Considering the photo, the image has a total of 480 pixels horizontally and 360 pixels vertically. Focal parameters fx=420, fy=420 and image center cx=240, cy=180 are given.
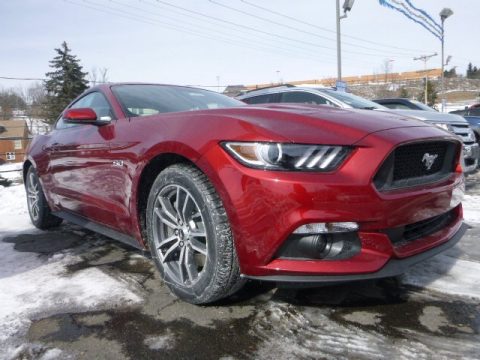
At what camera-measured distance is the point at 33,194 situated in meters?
4.69

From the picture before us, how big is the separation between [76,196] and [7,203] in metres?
3.35

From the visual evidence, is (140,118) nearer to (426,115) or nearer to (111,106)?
(111,106)

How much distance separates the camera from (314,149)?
1.98m

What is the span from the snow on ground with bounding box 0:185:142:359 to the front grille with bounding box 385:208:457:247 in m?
1.52

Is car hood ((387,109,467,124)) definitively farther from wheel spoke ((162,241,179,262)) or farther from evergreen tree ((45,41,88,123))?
evergreen tree ((45,41,88,123))

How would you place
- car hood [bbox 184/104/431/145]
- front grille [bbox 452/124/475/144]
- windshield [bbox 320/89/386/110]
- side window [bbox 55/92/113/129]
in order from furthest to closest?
front grille [bbox 452/124/475/144], windshield [bbox 320/89/386/110], side window [bbox 55/92/113/129], car hood [bbox 184/104/431/145]

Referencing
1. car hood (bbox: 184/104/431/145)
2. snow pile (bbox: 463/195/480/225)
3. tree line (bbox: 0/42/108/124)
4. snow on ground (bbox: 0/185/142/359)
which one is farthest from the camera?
tree line (bbox: 0/42/108/124)

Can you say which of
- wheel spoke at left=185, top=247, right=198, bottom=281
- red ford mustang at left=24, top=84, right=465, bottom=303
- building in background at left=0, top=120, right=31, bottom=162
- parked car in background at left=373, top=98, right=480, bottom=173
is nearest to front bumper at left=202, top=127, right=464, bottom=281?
red ford mustang at left=24, top=84, right=465, bottom=303

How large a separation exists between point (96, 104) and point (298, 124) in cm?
215

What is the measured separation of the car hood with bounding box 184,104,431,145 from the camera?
6.59 ft

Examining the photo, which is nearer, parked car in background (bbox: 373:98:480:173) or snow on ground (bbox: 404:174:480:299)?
snow on ground (bbox: 404:174:480:299)

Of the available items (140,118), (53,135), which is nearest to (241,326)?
(140,118)

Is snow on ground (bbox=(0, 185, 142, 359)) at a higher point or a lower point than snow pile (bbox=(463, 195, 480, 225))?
higher

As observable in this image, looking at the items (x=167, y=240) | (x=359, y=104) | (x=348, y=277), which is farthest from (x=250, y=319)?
(x=359, y=104)
